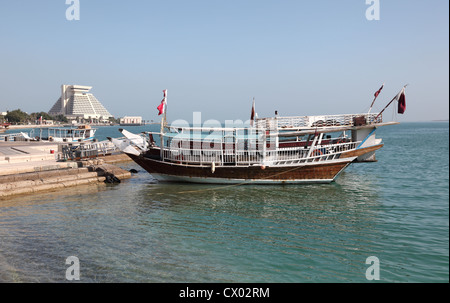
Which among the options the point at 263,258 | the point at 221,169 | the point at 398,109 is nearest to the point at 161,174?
the point at 221,169

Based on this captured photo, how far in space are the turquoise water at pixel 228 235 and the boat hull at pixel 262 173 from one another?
141 centimetres

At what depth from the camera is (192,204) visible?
1839 centimetres

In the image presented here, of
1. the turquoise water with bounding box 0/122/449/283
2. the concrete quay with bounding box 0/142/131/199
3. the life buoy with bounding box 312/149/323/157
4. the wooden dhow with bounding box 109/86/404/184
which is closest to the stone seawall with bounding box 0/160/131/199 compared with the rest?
the concrete quay with bounding box 0/142/131/199

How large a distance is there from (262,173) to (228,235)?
35.1ft

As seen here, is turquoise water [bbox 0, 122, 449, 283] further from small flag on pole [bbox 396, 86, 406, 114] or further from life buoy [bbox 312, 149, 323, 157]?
small flag on pole [bbox 396, 86, 406, 114]

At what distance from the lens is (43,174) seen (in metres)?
23.8

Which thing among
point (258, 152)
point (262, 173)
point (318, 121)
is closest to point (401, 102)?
point (318, 121)

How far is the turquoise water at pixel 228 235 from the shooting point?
978cm

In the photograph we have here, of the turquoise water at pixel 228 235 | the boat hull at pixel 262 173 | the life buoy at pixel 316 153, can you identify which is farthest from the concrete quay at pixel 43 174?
the life buoy at pixel 316 153

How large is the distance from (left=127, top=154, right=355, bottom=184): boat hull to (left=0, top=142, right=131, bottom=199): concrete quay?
21.5 ft

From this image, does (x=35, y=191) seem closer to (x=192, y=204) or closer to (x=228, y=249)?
(x=192, y=204)

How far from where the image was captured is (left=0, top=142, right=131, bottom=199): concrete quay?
69.4 ft

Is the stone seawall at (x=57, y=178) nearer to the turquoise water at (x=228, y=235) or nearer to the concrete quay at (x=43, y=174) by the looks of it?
the concrete quay at (x=43, y=174)

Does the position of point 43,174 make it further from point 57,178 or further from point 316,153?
point 316,153
